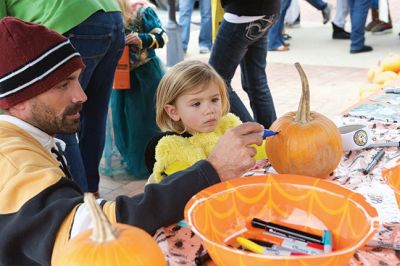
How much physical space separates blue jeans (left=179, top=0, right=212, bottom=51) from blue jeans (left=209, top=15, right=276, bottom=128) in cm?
393

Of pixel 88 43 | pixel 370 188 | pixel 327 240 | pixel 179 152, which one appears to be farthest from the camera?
pixel 88 43

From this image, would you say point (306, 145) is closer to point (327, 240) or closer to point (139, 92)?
point (327, 240)

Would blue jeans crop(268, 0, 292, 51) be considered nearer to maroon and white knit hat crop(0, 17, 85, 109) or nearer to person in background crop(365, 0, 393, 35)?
person in background crop(365, 0, 393, 35)

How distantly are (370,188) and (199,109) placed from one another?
708 mm

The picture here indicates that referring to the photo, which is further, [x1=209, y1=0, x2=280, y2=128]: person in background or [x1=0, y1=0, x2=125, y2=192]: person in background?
[x1=209, y1=0, x2=280, y2=128]: person in background

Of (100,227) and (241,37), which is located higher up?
(100,227)

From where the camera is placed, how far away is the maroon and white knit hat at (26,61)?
1374 mm

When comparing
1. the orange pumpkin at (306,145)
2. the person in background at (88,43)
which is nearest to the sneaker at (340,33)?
the person in background at (88,43)

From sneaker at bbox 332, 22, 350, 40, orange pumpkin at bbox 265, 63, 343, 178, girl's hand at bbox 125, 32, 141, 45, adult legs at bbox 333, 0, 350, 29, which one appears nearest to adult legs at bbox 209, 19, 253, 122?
girl's hand at bbox 125, 32, 141, 45

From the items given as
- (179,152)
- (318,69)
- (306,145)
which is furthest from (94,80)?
(318,69)

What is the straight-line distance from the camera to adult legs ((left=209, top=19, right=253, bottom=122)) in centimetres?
289

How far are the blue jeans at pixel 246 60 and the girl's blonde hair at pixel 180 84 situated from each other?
0.98m

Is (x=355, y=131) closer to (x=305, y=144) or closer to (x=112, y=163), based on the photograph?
(x=305, y=144)

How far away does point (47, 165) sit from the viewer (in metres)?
1.16
